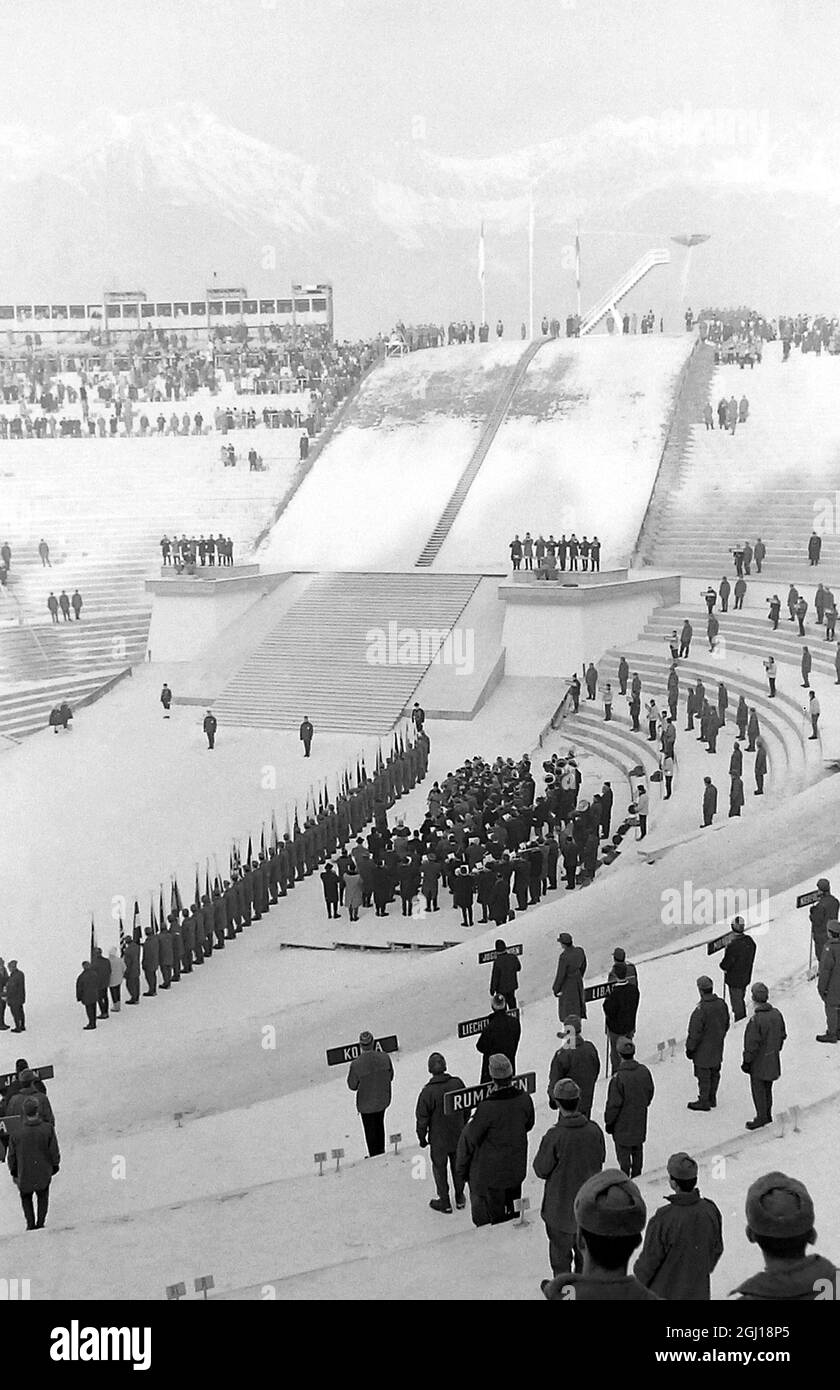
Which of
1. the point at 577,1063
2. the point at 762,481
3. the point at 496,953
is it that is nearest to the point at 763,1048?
the point at 577,1063

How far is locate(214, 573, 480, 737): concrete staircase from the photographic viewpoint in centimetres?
2353

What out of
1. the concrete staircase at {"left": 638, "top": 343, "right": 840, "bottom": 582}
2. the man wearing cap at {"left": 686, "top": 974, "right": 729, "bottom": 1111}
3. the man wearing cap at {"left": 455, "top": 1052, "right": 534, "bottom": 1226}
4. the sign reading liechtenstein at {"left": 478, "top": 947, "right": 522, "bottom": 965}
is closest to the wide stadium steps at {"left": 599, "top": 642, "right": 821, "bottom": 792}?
the concrete staircase at {"left": 638, "top": 343, "right": 840, "bottom": 582}

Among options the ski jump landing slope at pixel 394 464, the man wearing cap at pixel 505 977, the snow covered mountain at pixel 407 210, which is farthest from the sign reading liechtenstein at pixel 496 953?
the snow covered mountain at pixel 407 210

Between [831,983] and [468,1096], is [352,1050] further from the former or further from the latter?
[831,983]

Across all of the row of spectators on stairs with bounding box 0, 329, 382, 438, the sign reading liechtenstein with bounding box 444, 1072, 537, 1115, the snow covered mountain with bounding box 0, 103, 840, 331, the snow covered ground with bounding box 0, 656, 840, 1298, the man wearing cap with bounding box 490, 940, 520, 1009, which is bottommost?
the snow covered ground with bounding box 0, 656, 840, 1298

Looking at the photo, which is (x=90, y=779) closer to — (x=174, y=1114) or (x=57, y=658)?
(x=57, y=658)

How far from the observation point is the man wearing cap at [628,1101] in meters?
6.59

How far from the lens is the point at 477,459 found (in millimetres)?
32781

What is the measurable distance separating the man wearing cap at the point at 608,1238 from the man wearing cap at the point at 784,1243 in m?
0.27

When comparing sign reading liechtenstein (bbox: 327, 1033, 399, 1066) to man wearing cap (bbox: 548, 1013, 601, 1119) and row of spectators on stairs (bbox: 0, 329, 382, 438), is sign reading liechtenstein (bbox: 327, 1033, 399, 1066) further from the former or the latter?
row of spectators on stairs (bbox: 0, 329, 382, 438)

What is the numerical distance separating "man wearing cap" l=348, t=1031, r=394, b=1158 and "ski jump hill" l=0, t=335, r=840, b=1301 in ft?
0.66

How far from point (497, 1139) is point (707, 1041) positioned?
1.69 m

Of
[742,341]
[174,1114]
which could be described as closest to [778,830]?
[174,1114]
